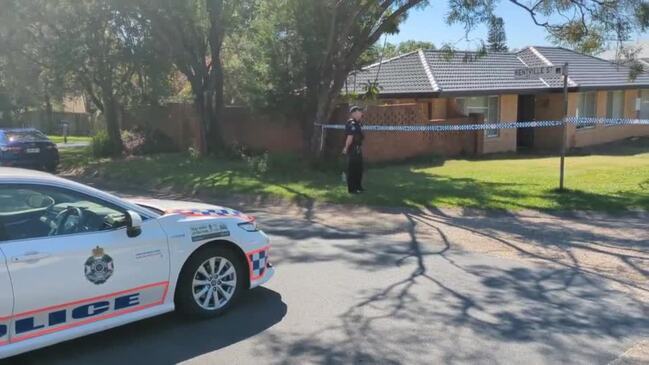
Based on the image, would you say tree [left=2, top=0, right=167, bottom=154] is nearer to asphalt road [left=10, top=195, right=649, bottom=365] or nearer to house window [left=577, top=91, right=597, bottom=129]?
asphalt road [left=10, top=195, right=649, bottom=365]

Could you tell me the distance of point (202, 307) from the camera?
17.6 ft

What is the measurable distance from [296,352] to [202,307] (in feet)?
3.44

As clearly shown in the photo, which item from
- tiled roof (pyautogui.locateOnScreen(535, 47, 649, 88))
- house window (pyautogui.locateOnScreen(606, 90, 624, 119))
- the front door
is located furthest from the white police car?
house window (pyautogui.locateOnScreen(606, 90, 624, 119))

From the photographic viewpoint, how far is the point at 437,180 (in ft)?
49.0

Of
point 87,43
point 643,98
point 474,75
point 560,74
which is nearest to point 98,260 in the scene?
point 560,74

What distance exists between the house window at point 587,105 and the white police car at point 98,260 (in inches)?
944

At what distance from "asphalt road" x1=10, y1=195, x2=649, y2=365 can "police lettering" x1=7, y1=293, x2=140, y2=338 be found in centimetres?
30

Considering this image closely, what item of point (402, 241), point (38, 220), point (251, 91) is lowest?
point (402, 241)

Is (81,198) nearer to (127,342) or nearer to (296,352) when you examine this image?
(127,342)

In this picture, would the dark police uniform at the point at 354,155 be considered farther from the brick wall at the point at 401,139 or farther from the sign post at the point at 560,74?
the brick wall at the point at 401,139

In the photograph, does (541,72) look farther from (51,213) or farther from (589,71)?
(589,71)

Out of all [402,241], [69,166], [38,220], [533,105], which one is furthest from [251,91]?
[38,220]

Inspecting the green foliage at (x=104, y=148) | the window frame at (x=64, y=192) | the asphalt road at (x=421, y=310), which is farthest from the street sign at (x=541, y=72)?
the green foliage at (x=104, y=148)

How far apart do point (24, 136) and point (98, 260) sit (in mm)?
17277
